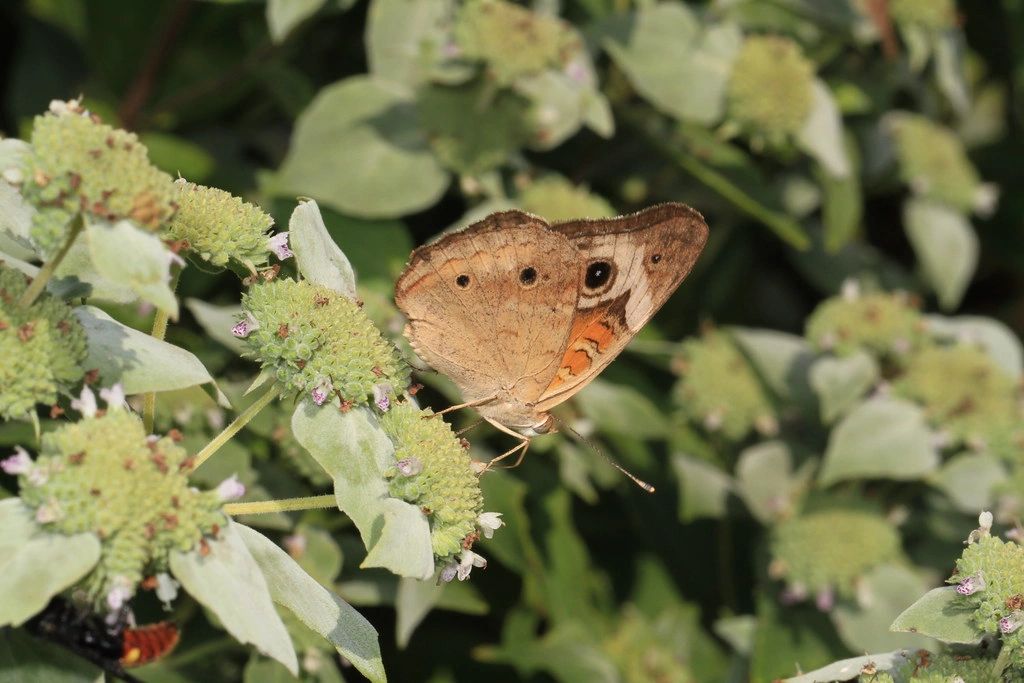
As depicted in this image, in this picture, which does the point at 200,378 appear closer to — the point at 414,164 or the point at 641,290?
the point at 641,290

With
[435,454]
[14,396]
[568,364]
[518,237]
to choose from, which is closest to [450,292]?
[518,237]

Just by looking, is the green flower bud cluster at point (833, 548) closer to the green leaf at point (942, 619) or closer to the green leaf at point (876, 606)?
the green leaf at point (876, 606)

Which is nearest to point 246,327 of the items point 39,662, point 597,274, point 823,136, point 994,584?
point 39,662

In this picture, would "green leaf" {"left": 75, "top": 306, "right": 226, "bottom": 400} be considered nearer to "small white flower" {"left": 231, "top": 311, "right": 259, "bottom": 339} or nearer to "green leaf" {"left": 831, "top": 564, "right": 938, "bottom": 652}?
"small white flower" {"left": 231, "top": 311, "right": 259, "bottom": 339}

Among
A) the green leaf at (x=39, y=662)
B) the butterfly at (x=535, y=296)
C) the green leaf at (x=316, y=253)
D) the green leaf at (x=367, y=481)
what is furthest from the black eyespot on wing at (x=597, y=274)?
the green leaf at (x=39, y=662)

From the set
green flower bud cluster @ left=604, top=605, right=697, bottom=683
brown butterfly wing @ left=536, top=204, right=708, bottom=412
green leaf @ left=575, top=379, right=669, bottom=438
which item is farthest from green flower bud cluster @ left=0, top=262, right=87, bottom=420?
green flower bud cluster @ left=604, top=605, right=697, bottom=683

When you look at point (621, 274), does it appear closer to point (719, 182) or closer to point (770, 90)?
point (719, 182)

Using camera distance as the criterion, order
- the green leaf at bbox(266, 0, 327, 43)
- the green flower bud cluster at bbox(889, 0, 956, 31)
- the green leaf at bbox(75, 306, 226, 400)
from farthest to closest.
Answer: the green flower bud cluster at bbox(889, 0, 956, 31), the green leaf at bbox(266, 0, 327, 43), the green leaf at bbox(75, 306, 226, 400)
